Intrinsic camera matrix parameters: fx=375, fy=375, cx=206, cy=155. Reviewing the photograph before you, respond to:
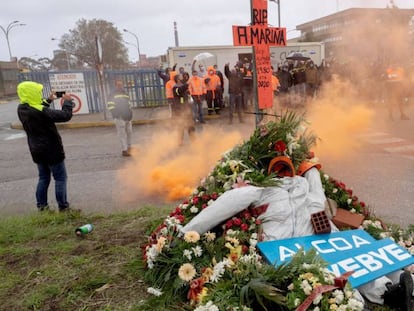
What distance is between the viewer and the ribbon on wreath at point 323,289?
2.18 m

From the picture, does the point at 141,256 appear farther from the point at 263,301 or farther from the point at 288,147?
the point at 288,147

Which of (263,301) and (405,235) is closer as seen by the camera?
(263,301)

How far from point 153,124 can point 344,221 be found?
1109 cm

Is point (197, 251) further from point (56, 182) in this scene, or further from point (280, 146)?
point (56, 182)

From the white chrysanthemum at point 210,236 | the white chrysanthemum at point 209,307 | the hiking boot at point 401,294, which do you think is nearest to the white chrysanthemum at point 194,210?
the white chrysanthemum at point 210,236

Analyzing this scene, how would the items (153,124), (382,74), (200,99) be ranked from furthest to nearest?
1. (153,124)
2. (200,99)
3. (382,74)

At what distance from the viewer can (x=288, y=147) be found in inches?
142

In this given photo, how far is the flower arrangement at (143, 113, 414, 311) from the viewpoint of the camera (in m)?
2.29

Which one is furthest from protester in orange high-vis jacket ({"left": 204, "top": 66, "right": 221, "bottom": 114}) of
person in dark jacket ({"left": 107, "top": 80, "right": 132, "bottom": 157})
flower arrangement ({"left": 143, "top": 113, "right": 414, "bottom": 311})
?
flower arrangement ({"left": 143, "top": 113, "right": 414, "bottom": 311})

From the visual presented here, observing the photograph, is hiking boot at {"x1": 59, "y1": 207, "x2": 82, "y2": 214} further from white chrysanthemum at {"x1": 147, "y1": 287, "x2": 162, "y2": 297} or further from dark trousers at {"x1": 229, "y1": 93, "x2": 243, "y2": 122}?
dark trousers at {"x1": 229, "y1": 93, "x2": 243, "y2": 122}

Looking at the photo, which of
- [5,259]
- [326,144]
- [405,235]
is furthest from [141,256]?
[326,144]

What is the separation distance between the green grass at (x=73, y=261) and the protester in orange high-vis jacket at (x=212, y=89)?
9.62m

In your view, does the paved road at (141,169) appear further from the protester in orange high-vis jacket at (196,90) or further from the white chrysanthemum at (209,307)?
the white chrysanthemum at (209,307)

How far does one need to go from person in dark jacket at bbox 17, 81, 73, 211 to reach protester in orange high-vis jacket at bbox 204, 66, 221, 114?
29.9 feet
